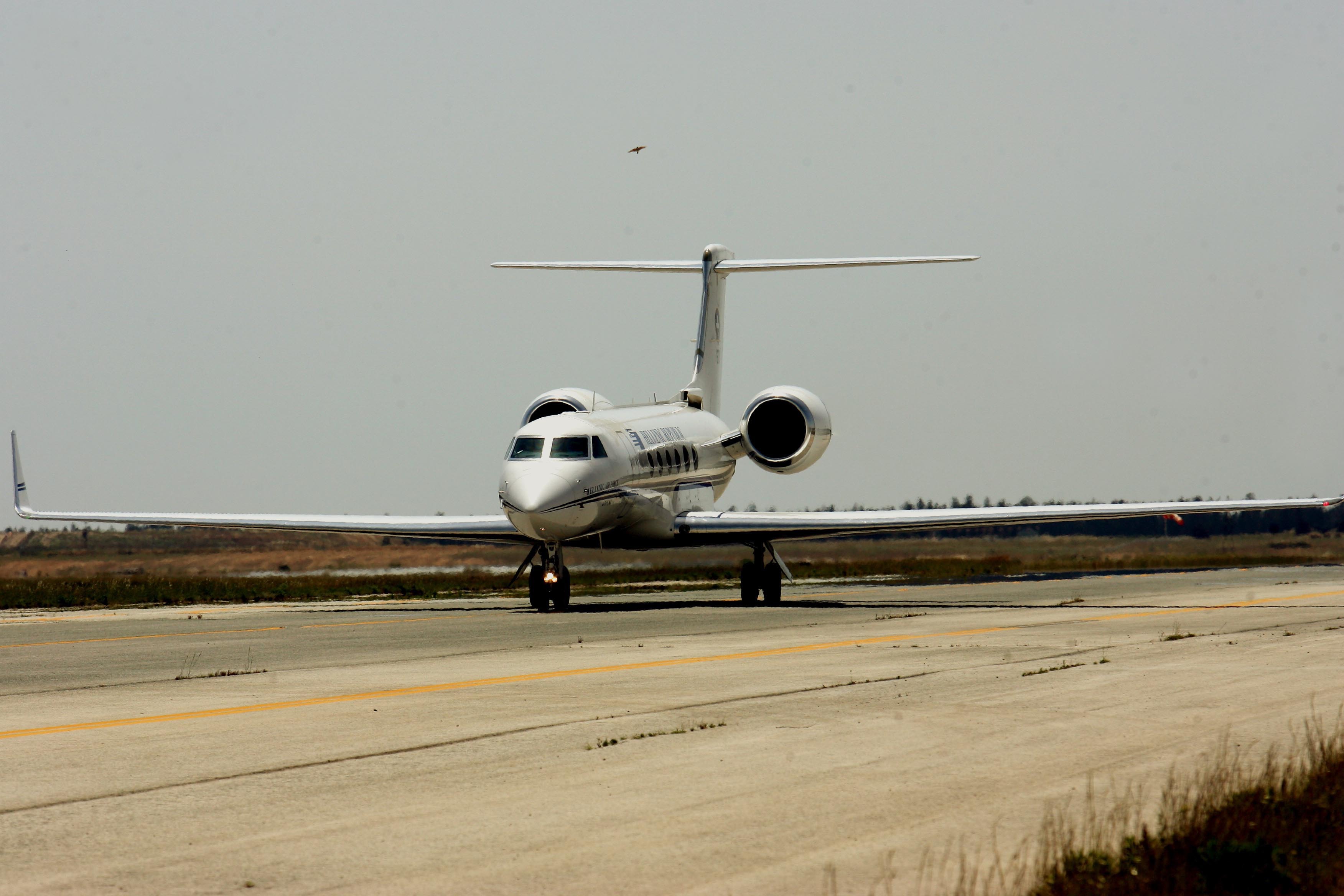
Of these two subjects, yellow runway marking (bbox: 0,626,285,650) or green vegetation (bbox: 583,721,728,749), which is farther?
yellow runway marking (bbox: 0,626,285,650)

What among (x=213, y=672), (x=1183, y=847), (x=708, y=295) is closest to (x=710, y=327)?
(x=708, y=295)

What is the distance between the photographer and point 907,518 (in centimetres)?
2934

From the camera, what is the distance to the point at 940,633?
63.6 ft

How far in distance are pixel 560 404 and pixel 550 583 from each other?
693cm

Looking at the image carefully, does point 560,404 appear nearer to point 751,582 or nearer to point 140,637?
point 751,582

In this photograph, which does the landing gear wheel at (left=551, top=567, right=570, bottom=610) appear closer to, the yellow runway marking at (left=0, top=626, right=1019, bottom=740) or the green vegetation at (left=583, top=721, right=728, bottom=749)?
the yellow runway marking at (left=0, top=626, right=1019, bottom=740)

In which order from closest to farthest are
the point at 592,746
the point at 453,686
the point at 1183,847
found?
1. the point at 1183,847
2. the point at 592,746
3. the point at 453,686

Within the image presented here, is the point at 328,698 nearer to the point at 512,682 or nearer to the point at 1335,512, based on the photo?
the point at 512,682

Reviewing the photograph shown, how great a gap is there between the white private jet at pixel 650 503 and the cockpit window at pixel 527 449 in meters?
0.02

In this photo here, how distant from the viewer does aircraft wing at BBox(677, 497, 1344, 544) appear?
89.7ft

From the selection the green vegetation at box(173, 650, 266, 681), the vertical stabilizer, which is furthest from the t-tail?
the green vegetation at box(173, 650, 266, 681)

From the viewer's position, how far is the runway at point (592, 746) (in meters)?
6.35

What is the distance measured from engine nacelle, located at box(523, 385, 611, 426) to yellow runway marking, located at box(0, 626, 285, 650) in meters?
10.6

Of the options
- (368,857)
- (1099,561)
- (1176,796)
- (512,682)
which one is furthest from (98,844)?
(1099,561)
